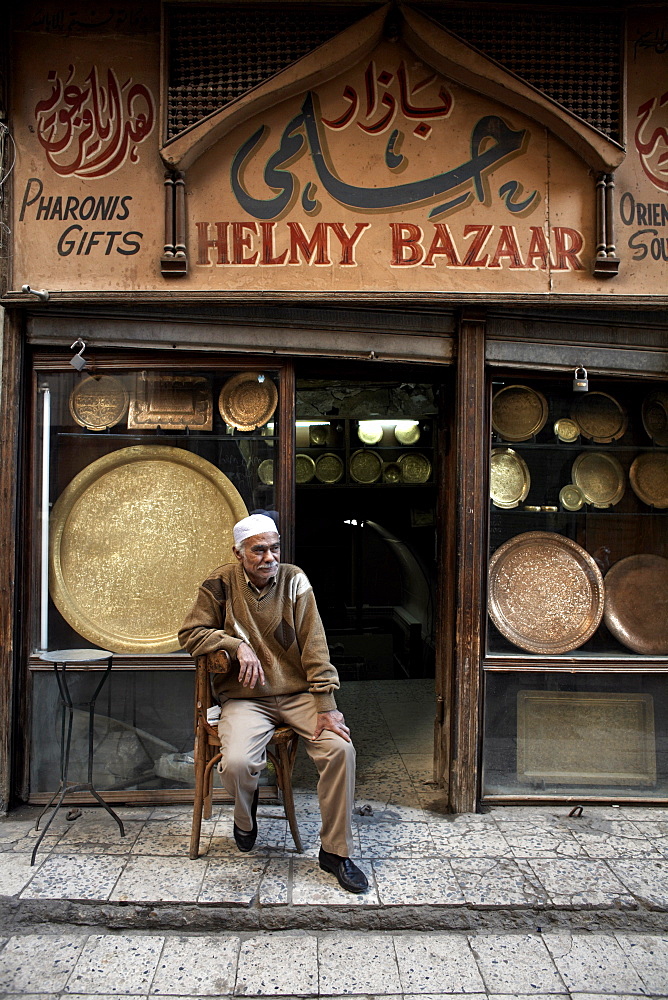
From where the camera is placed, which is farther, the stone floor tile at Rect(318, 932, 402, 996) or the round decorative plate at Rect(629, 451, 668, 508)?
the round decorative plate at Rect(629, 451, 668, 508)

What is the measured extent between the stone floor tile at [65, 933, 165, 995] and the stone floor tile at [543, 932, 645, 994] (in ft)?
4.75

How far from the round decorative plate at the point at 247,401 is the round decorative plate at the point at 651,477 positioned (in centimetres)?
207

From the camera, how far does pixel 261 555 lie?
9.95ft

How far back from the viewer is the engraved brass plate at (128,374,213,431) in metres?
3.70

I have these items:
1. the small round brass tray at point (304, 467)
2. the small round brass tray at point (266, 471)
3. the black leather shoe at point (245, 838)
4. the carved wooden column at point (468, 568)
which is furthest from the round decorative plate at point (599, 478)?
the small round brass tray at point (304, 467)

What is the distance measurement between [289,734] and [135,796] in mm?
1095

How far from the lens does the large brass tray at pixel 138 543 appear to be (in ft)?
12.0

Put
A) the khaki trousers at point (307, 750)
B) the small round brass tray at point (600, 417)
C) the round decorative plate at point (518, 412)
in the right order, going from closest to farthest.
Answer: the khaki trousers at point (307, 750), the round decorative plate at point (518, 412), the small round brass tray at point (600, 417)

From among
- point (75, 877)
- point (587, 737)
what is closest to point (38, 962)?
point (75, 877)

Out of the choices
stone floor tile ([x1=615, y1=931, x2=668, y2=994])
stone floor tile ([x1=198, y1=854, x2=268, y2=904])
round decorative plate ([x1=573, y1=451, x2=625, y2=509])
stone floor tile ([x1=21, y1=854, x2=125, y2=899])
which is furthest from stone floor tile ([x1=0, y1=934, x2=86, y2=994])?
round decorative plate ([x1=573, y1=451, x2=625, y2=509])

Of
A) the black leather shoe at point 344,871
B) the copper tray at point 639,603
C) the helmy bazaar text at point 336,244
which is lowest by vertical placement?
the black leather shoe at point 344,871

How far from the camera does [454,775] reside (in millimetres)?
3500

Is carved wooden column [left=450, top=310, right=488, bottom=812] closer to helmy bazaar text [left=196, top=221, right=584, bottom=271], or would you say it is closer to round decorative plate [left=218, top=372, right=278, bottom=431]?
helmy bazaar text [left=196, top=221, right=584, bottom=271]

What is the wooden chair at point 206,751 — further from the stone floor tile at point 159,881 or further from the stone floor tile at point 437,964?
the stone floor tile at point 437,964
